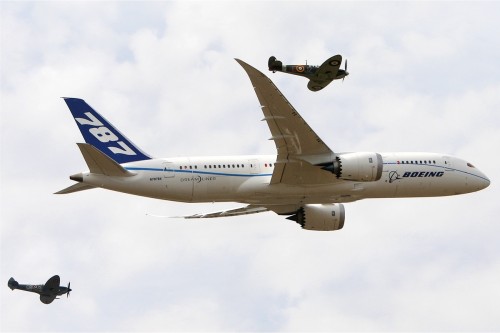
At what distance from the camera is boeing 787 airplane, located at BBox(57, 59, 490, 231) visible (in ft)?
164

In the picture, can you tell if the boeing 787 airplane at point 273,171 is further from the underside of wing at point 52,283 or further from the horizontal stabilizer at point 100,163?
the underside of wing at point 52,283

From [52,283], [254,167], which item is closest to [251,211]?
[254,167]

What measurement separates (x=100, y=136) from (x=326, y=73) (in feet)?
41.5

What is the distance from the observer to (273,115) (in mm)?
48688

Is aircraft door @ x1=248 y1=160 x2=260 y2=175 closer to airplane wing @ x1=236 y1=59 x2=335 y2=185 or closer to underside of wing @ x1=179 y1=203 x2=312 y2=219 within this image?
airplane wing @ x1=236 y1=59 x2=335 y2=185

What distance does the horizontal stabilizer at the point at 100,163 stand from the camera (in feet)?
159

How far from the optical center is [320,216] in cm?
5841

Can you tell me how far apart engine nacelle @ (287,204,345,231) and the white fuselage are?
Answer: 3.23 metres

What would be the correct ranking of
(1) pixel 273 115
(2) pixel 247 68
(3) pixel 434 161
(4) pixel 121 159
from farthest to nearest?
1. (3) pixel 434 161
2. (4) pixel 121 159
3. (1) pixel 273 115
4. (2) pixel 247 68

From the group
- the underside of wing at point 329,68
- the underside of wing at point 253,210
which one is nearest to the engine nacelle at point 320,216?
the underside of wing at point 253,210

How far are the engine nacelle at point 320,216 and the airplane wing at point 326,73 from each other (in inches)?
287

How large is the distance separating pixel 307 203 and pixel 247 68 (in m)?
12.5

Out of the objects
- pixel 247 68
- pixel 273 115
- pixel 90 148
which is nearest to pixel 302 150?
pixel 273 115

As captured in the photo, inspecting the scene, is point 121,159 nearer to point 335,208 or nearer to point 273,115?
point 273,115
